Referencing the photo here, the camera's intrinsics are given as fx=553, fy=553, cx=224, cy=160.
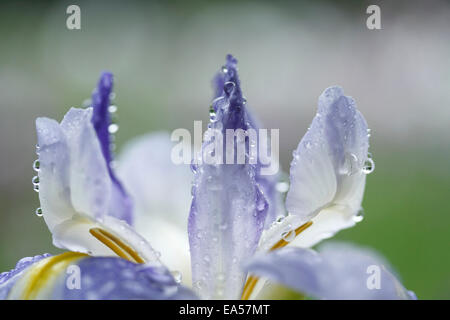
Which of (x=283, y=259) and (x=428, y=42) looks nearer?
(x=283, y=259)

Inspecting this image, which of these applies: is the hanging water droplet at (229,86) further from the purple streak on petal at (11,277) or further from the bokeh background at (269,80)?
the bokeh background at (269,80)

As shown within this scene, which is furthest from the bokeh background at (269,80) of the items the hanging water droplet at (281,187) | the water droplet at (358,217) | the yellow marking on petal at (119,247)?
the yellow marking on petal at (119,247)

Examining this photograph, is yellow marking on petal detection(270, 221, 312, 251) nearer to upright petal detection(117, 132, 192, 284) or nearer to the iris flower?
the iris flower

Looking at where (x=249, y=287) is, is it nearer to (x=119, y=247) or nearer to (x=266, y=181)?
(x=119, y=247)

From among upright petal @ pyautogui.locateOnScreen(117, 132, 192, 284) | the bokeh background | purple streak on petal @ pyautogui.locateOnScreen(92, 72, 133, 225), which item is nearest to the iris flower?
purple streak on petal @ pyautogui.locateOnScreen(92, 72, 133, 225)
